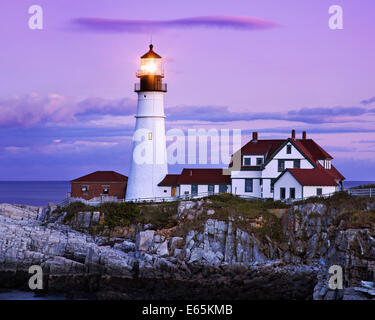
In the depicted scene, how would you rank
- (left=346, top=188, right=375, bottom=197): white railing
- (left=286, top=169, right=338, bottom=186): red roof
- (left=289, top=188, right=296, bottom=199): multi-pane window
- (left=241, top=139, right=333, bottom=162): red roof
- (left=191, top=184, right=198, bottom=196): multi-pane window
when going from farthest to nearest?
(left=191, top=184, right=198, bottom=196): multi-pane window → (left=241, top=139, right=333, bottom=162): red roof → (left=289, top=188, right=296, bottom=199): multi-pane window → (left=286, top=169, right=338, bottom=186): red roof → (left=346, top=188, right=375, bottom=197): white railing

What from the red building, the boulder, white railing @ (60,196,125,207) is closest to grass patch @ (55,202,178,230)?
white railing @ (60,196,125,207)

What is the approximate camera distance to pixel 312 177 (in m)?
43.9

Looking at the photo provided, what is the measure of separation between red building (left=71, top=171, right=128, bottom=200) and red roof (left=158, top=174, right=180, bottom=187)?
3378 mm

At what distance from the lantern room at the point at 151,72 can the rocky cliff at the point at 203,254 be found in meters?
8.65

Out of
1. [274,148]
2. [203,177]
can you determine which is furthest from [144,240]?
[274,148]

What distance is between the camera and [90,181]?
51344 mm

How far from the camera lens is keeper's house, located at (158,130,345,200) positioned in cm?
4381

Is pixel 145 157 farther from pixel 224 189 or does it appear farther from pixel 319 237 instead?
pixel 319 237

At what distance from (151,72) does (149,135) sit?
3858mm

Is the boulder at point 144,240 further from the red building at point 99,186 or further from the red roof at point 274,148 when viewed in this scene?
the red building at point 99,186

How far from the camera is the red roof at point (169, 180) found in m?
48.5

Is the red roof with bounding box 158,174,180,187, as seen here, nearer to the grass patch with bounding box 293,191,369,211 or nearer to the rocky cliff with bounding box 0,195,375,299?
the rocky cliff with bounding box 0,195,375,299

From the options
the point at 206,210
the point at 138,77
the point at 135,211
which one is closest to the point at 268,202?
the point at 206,210

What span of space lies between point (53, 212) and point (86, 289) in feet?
43.6
